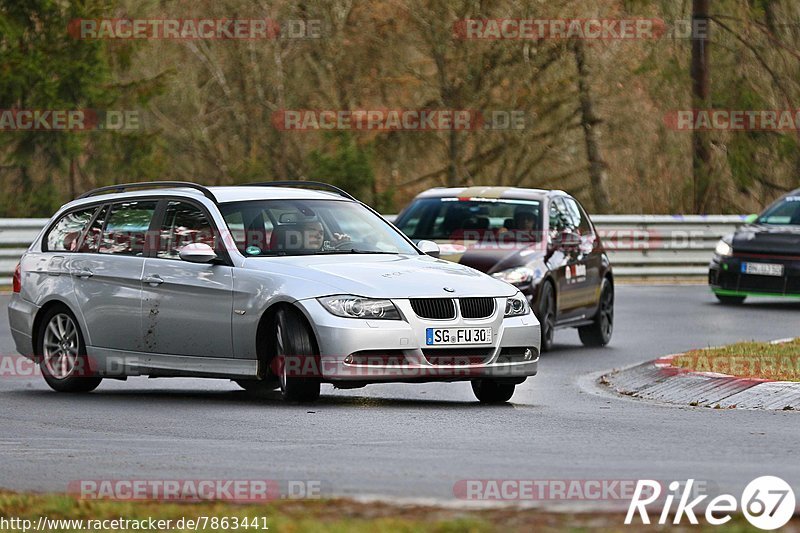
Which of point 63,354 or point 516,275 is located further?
point 516,275

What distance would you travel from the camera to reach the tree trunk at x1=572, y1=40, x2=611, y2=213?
38.8 m

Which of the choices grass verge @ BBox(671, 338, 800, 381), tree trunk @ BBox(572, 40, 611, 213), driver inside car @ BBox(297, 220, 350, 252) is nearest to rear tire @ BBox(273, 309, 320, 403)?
driver inside car @ BBox(297, 220, 350, 252)

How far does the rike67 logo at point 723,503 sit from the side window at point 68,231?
23.6 feet

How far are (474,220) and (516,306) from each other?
584cm

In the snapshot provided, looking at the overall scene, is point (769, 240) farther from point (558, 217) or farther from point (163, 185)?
point (163, 185)

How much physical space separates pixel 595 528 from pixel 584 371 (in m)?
9.68

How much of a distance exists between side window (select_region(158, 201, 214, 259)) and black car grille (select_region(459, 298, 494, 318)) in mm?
2085

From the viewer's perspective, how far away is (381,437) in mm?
10273

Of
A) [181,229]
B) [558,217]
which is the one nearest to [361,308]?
[181,229]

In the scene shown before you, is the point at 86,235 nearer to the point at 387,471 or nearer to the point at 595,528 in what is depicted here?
the point at 387,471

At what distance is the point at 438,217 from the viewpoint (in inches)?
737

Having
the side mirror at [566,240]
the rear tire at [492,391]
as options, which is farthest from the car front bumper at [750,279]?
the rear tire at [492,391]

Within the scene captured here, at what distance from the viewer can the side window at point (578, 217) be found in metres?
19.5

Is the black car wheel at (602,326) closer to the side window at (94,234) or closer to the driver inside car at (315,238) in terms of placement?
the driver inside car at (315,238)
